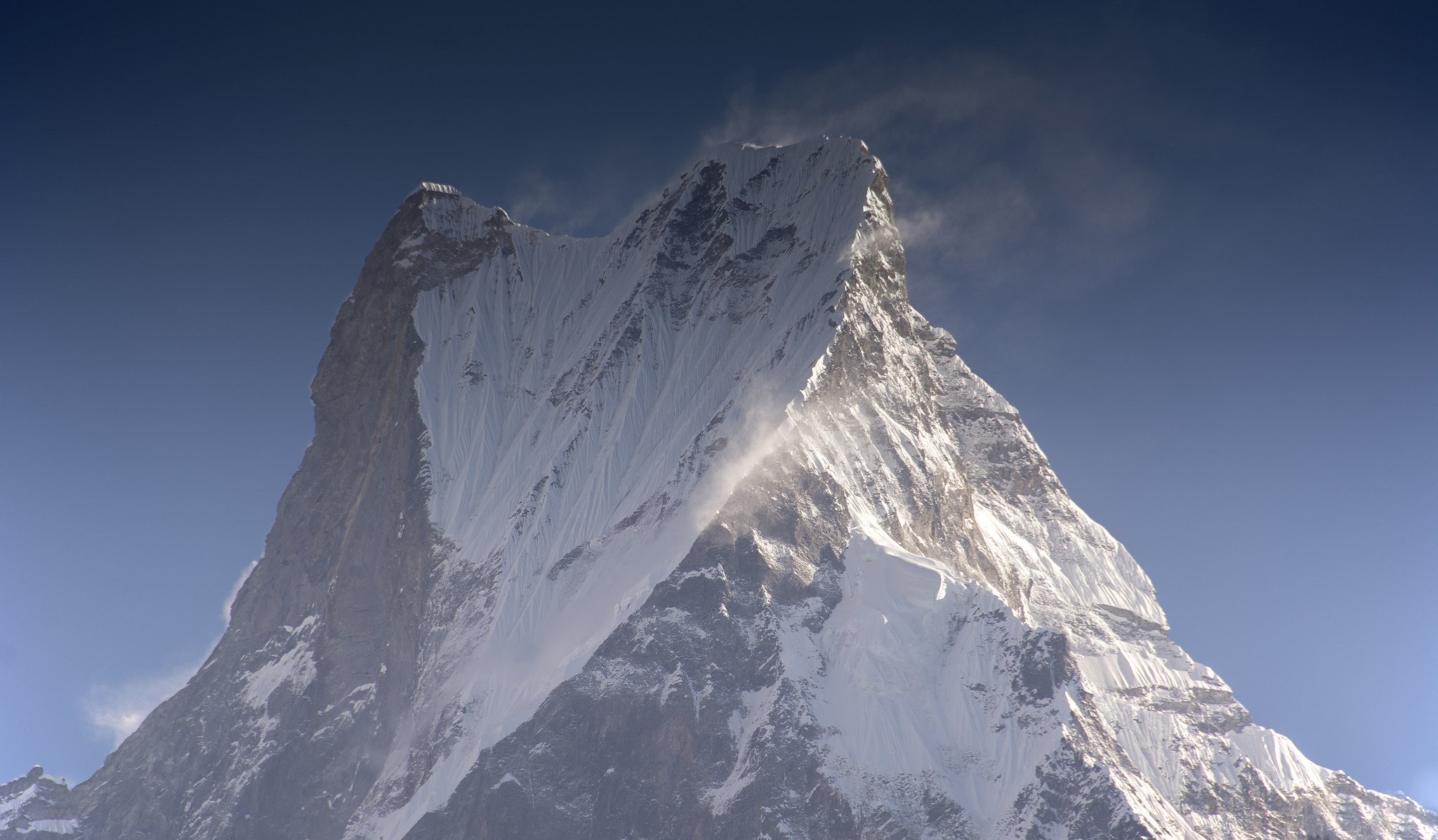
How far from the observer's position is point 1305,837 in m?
185

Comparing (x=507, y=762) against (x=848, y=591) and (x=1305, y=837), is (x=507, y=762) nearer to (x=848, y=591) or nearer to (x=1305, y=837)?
(x=848, y=591)

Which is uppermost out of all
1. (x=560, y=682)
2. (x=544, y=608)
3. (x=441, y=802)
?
(x=544, y=608)

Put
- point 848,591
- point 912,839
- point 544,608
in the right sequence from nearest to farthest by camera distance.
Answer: point 912,839, point 848,591, point 544,608

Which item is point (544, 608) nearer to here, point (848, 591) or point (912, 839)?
point (848, 591)

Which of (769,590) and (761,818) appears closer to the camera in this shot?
(761,818)

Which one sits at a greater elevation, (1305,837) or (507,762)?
(1305,837)

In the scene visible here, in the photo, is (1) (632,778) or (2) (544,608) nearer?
(1) (632,778)

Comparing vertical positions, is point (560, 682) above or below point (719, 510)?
below

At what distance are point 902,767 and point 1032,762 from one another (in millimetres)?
12086

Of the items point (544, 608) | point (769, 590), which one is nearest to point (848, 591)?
point (769, 590)

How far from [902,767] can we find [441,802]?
45.5 metres

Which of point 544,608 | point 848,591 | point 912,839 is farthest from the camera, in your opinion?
point 544,608

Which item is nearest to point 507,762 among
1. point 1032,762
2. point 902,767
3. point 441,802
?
point 441,802

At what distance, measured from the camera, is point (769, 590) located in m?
178
